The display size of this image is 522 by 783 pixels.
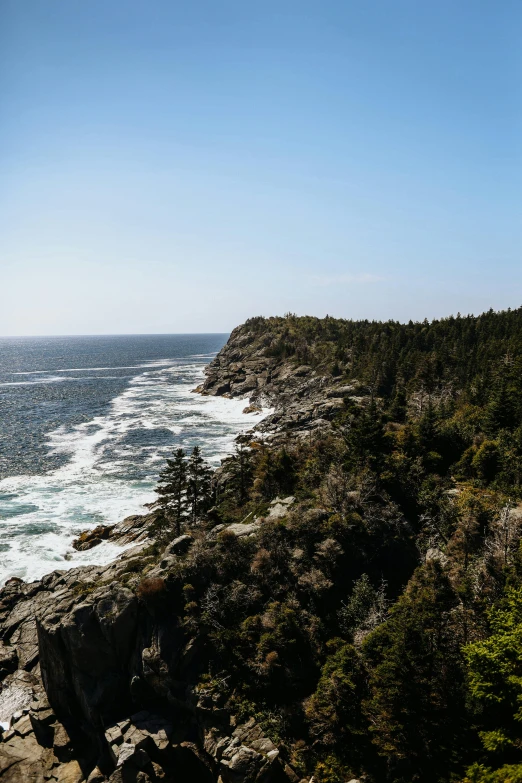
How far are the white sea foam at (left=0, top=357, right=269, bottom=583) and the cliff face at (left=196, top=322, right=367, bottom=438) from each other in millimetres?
7603

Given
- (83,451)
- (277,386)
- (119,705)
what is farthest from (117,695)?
(277,386)

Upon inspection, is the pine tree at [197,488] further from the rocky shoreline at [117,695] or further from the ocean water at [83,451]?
the ocean water at [83,451]

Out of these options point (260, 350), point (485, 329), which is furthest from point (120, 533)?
point (260, 350)

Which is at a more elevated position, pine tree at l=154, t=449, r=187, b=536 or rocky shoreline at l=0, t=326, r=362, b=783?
pine tree at l=154, t=449, r=187, b=536

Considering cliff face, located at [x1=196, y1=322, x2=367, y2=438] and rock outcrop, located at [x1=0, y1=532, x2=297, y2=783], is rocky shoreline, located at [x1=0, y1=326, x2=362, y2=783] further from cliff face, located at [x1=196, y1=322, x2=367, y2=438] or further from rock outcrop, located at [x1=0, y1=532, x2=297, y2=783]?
cliff face, located at [x1=196, y1=322, x2=367, y2=438]

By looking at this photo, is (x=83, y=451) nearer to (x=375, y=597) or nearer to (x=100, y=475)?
(x=100, y=475)

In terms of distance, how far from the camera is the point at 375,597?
2938cm

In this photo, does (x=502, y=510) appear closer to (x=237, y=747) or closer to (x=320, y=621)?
(x=320, y=621)

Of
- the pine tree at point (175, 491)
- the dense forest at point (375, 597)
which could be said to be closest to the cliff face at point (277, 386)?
the dense forest at point (375, 597)

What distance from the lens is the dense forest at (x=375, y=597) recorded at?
67.4 ft

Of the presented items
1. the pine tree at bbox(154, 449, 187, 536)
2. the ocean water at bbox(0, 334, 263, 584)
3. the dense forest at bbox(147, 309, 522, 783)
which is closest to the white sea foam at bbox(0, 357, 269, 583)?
the ocean water at bbox(0, 334, 263, 584)

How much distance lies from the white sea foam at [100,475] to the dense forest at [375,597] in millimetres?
13446

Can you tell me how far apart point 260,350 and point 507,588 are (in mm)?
135948

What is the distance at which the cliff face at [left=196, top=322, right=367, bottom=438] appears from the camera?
81.1m
